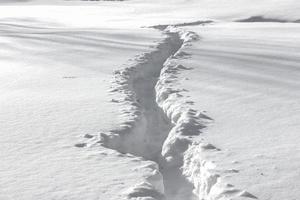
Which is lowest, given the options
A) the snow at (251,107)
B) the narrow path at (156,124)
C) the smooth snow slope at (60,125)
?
the narrow path at (156,124)

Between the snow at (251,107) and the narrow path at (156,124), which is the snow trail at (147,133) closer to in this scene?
Answer: the narrow path at (156,124)

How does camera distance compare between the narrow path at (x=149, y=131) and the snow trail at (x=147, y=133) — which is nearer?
the snow trail at (x=147, y=133)

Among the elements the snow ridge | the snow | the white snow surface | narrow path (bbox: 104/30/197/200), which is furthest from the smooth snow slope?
the snow

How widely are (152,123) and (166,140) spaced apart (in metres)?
0.60

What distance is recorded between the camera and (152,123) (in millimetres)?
3643

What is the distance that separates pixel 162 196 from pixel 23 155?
0.77 meters

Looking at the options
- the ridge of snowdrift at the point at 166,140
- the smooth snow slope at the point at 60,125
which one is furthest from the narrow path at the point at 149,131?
the smooth snow slope at the point at 60,125

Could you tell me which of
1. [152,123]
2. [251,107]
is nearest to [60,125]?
[152,123]

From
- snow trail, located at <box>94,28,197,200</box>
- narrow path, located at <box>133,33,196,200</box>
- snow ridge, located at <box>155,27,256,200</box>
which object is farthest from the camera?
narrow path, located at <box>133,33,196,200</box>

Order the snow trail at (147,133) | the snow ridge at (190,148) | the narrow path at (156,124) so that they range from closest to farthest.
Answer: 1. the snow ridge at (190,148)
2. the snow trail at (147,133)
3. the narrow path at (156,124)

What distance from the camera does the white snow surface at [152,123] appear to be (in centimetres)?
220

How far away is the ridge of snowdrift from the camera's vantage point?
223 centimetres

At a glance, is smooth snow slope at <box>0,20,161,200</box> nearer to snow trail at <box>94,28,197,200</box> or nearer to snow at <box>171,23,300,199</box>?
snow trail at <box>94,28,197,200</box>

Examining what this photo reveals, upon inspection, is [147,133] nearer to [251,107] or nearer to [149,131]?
[149,131]
